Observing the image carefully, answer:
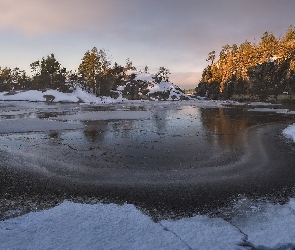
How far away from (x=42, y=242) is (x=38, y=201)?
6.42 ft

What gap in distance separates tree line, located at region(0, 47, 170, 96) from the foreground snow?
73827mm

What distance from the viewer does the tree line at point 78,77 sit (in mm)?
81438

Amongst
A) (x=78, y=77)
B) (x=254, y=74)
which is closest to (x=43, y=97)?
(x=78, y=77)

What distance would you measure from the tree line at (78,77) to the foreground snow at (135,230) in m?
73.8

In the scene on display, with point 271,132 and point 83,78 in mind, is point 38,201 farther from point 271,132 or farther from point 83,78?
point 83,78

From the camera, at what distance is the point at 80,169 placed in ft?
26.8

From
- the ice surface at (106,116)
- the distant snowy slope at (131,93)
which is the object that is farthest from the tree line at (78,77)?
the ice surface at (106,116)

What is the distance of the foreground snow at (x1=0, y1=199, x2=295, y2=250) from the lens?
392 cm

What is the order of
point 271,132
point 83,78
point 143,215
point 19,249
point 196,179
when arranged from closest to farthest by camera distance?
point 19,249 < point 143,215 < point 196,179 < point 271,132 < point 83,78

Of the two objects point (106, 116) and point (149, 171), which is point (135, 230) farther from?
point (106, 116)

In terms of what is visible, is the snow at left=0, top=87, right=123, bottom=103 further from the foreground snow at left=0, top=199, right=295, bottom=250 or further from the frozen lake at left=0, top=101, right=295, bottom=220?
the foreground snow at left=0, top=199, right=295, bottom=250

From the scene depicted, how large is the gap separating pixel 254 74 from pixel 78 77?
60395 mm

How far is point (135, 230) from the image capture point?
4383 millimetres

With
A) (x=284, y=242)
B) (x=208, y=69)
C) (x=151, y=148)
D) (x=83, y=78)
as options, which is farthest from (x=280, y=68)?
(x=284, y=242)
